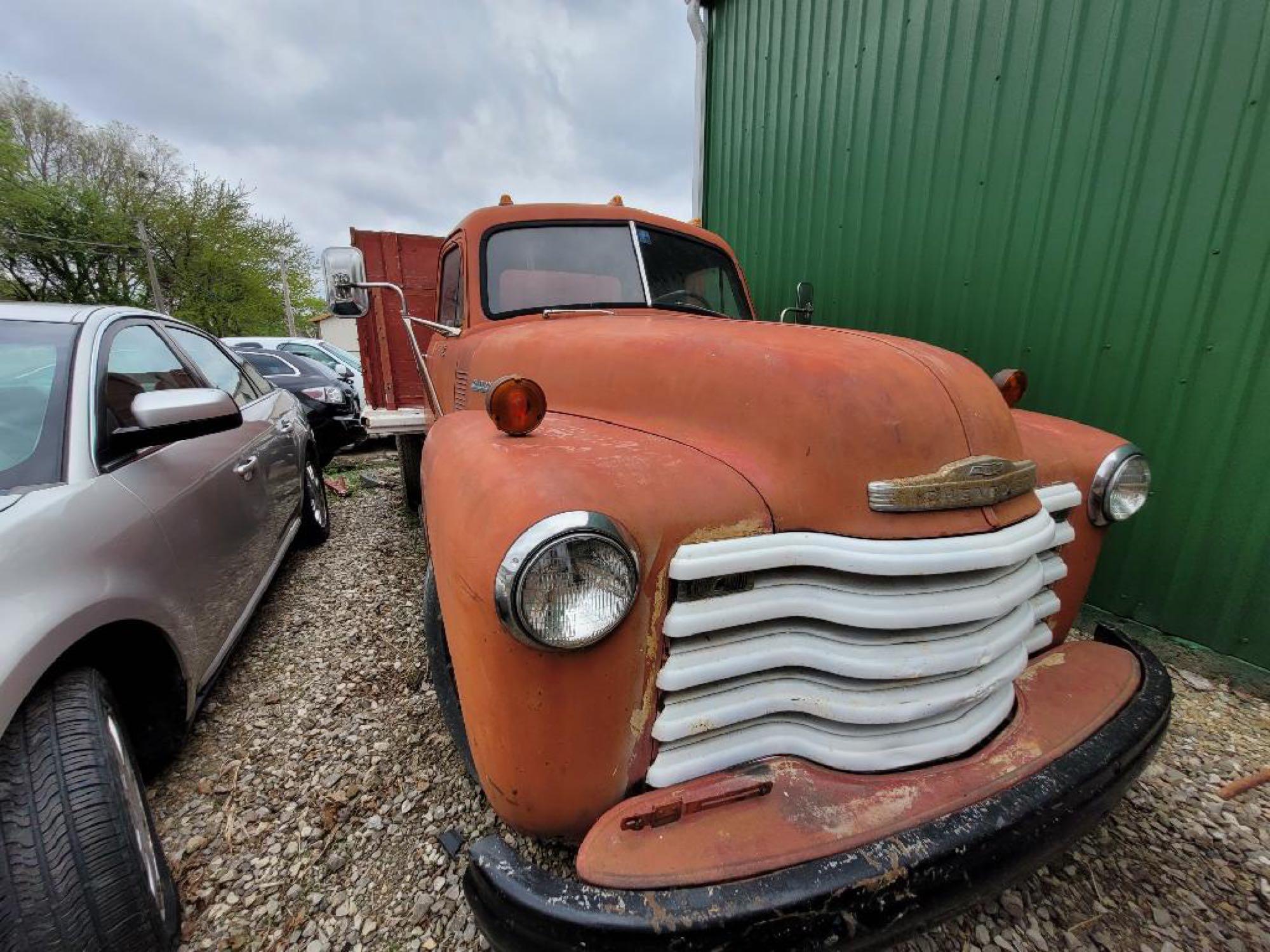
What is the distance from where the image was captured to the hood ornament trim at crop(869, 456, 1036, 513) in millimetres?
1324

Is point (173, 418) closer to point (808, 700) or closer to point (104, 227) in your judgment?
point (808, 700)

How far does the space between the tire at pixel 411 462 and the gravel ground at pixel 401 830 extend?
211 cm

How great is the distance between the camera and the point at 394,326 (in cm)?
519

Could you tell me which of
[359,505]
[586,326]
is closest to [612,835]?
[586,326]

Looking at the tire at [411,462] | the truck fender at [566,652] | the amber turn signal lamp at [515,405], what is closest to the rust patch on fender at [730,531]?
the truck fender at [566,652]

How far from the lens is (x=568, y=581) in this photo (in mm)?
1118

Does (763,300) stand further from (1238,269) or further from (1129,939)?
(1129,939)

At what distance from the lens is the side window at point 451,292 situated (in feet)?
10.2

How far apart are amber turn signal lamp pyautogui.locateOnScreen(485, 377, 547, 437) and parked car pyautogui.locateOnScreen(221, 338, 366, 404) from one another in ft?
23.8

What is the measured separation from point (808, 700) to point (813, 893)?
1.24 feet

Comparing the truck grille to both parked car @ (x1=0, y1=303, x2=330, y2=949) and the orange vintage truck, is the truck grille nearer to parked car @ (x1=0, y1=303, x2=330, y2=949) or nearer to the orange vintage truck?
the orange vintage truck

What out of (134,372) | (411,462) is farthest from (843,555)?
(411,462)

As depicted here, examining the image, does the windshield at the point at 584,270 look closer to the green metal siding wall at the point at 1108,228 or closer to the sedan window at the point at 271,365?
the green metal siding wall at the point at 1108,228

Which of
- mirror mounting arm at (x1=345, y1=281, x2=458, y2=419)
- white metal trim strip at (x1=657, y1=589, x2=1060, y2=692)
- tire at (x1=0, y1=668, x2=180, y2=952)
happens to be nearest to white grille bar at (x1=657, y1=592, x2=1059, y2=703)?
white metal trim strip at (x1=657, y1=589, x2=1060, y2=692)
